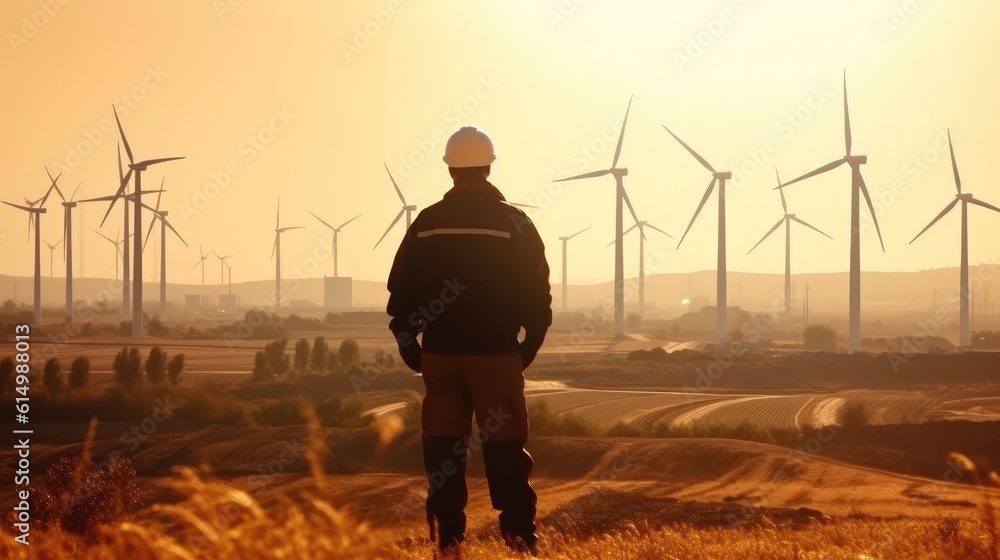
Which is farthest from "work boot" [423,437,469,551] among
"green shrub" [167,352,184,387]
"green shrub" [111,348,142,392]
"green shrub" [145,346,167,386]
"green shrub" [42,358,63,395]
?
"green shrub" [145,346,167,386]

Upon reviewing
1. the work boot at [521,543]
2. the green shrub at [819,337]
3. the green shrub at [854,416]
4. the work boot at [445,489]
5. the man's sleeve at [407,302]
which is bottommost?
the green shrub at [854,416]

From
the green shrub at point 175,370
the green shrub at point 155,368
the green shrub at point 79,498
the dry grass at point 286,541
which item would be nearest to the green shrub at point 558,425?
the green shrub at point 79,498

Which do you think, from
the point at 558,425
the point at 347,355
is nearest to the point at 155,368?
the point at 347,355

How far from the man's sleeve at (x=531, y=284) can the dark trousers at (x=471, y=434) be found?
0.23 metres

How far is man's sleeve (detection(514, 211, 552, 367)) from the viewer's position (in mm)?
7195

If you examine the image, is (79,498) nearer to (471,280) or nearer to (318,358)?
(471,280)

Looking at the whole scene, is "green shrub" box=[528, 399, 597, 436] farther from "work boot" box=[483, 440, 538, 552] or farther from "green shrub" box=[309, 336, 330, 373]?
"work boot" box=[483, 440, 538, 552]

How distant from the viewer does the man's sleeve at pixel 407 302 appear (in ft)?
23.7

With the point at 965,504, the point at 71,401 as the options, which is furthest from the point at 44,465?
the point at 965,504

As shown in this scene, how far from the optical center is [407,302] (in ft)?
23.8

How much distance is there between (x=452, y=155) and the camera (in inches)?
298

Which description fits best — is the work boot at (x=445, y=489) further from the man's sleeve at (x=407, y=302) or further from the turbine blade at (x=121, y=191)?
the turbine blade at (x=121, y=191)

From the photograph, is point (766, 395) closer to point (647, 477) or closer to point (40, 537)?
point (647, 477)

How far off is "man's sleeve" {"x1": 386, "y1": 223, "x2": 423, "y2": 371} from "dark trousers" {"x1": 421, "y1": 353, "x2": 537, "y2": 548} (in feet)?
0.61
